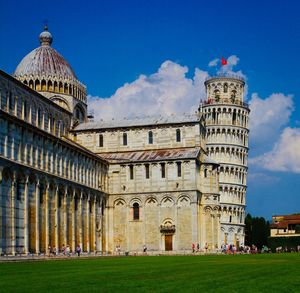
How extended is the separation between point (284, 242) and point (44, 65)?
51877 millimetres

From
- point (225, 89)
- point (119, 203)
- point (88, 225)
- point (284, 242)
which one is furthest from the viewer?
point (225, 89)

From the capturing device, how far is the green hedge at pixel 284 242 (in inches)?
4210

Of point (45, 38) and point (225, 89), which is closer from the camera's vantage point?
point (45, 38)

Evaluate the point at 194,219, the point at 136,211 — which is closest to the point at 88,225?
the point at 136,211

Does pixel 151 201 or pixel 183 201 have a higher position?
pixel 151 201

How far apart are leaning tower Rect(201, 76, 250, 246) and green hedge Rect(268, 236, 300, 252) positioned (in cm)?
1407

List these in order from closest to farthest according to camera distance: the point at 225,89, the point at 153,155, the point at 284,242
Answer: the point at 153,155, the point at 284,242, the point at 225,89

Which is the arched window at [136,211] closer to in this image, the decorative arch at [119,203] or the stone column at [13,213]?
the decorative arch at [119,203]

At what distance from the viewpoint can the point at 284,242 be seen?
10900cm

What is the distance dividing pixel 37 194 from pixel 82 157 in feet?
→ 50.9

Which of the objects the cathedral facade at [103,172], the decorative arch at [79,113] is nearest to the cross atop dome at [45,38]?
the cathedral facade at [103,172]

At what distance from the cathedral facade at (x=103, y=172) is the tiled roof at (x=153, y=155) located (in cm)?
14

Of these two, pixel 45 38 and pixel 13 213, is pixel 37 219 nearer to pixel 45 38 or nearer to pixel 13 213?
pixel 13 213

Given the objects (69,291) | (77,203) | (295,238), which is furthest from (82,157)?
(69,291)
